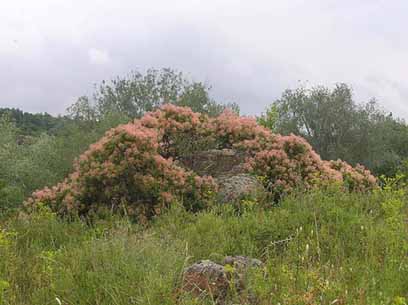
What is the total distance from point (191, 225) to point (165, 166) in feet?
6.51

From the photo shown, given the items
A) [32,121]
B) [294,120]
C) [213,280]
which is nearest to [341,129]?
[294,120]

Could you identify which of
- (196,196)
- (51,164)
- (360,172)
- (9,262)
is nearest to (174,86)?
(51,164)

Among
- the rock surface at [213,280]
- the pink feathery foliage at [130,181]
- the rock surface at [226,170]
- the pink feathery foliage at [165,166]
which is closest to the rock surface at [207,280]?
the rock surface at [213,280]

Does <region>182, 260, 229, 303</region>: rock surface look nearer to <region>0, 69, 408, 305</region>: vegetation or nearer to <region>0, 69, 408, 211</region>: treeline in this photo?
<region>0, 69, 408, 305</region>: vegetation

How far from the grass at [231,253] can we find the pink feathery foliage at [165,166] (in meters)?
0.99

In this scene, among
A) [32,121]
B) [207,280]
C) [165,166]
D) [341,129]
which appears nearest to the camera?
[207,280]

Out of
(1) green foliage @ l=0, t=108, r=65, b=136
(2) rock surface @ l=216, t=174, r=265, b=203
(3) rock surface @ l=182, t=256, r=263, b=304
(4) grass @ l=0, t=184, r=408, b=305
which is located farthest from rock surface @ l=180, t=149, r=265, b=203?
(1) green foliage @ l=0, t=108, r=65, b=136

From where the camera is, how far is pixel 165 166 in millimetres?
8664

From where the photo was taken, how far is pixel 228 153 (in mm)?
9812

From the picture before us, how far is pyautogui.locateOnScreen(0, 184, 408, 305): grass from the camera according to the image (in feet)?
13.1

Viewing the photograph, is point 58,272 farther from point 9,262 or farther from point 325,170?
point 325,170

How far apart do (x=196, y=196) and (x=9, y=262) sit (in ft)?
12.5

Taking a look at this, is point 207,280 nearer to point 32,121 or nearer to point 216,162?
point 216,162

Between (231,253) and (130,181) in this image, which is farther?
(130,181)
